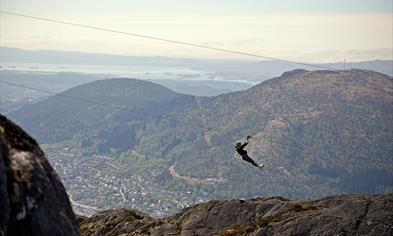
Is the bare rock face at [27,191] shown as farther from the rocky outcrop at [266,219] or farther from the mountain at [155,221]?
the rocky outcrop at [266,219]

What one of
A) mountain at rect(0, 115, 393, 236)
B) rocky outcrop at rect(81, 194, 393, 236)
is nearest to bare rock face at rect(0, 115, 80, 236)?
mountain at rect(0, 115, 393, 236)

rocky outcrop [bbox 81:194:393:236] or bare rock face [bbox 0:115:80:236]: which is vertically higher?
bare rock face [bbox 0:115:80:236]

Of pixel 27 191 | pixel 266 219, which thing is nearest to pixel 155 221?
pixel 266 219

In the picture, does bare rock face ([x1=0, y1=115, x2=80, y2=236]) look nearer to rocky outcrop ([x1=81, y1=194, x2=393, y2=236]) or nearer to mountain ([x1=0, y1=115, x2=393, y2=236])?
mountain ([x1=0, y1=115, x2=393, y2=236])

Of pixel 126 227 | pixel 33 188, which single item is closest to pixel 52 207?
pixel 33 188

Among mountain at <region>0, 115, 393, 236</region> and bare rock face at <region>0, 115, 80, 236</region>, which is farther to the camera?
mountain at <region>0, 115, 393, 236</region>

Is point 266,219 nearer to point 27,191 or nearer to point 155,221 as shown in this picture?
point 155,221
